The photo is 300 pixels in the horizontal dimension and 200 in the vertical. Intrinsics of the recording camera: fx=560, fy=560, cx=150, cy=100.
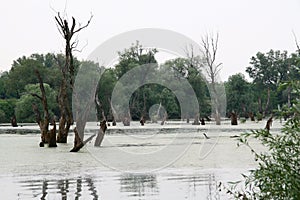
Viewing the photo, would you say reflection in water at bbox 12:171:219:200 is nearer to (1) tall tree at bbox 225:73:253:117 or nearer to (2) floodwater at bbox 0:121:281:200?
(2) floodwater at bbox 0:121:281:200

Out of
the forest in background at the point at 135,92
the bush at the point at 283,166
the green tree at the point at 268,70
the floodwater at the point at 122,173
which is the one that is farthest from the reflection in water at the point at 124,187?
the green tree at the point at 268,70

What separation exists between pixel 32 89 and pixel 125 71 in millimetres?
13223

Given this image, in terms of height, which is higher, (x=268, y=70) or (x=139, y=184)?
(x=268, y=70)

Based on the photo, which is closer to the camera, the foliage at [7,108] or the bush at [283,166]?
the bush at [283,166]

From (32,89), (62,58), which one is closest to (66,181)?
(32,89)

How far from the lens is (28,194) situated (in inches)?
342

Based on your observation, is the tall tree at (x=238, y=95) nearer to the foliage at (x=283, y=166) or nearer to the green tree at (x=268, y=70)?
the green tree at (x=268, y=70)

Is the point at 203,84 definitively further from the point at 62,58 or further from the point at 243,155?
the point at 243,155

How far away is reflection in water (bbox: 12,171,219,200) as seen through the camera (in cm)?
844

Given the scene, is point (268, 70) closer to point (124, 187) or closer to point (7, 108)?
point (7, 108)

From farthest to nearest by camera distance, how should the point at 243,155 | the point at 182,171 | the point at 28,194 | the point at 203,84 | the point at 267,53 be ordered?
the point at 267,53
the point at 203,84
the point at 243,155
the point at 182,171
the point at 28,194

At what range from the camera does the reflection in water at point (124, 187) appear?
8.44 metres

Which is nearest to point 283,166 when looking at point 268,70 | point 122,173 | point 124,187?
point 124,187

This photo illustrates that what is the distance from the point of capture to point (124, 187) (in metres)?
9.41
